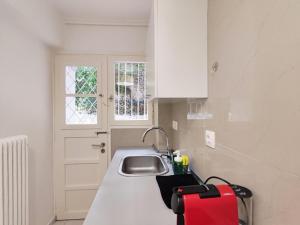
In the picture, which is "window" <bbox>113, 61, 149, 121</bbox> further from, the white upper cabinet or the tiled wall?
the tiled wall

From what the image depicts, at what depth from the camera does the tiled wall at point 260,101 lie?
23.5 inches

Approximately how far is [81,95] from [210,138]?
6.38ft

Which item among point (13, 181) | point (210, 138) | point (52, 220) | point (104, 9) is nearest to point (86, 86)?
point (104, 9)

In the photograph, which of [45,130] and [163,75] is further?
[45,130]

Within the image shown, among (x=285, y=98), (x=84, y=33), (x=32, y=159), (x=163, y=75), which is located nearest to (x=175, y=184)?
(x=163, y=75)

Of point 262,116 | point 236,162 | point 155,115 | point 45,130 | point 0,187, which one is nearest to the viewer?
point 262,116

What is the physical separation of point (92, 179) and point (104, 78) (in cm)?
133

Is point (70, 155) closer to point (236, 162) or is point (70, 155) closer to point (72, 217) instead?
point (72, 217)

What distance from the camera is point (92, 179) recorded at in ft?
8.79

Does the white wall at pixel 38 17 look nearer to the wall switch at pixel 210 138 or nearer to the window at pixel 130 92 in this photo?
the window at pixel 130 92

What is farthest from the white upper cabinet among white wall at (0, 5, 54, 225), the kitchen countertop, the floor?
the floor

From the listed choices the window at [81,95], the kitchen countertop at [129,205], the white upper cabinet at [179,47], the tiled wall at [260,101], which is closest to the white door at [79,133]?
the window at [81,95]

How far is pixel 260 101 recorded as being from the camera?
737 mm

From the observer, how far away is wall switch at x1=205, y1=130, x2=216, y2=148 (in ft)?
3.73
